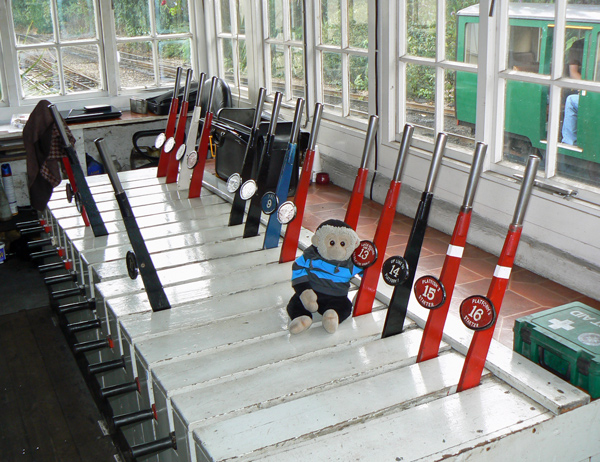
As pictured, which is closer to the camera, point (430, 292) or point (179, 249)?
point (430, 292)

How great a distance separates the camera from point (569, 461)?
5.83ft

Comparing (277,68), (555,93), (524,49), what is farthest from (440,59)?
(277,68)

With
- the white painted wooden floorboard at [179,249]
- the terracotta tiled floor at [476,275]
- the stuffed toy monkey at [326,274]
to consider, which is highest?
the stuffed toy monkey at [326,274]

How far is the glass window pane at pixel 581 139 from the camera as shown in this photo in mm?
2664

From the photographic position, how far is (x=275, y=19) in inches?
209

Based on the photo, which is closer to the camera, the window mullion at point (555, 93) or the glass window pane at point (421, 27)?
the window mullion at point (555, 93)

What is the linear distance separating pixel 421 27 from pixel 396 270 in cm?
215

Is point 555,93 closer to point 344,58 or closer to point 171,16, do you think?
point 344,58

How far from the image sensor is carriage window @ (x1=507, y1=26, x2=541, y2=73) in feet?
9.45

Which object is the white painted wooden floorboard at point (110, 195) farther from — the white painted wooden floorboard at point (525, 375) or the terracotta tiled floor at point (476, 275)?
the white painted wooden floorboard at point (525, 375)

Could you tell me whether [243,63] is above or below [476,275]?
above

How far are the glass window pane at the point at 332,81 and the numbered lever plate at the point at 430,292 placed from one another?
9.78ft

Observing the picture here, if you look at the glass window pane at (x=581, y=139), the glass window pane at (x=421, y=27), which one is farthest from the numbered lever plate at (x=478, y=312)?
the glass window pane at (x=421, y=27)

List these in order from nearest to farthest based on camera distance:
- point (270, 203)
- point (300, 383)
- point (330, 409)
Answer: point (330, 409), point (300, 383), point (270, 203)
